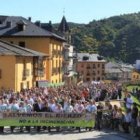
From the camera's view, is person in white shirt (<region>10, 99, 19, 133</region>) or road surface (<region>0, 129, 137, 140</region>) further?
person in white shirt (<region>10, 99, 19, 133</region>)

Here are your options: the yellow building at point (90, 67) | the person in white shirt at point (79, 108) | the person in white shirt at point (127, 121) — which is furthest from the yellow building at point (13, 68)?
the yellow building at point (90, 67)

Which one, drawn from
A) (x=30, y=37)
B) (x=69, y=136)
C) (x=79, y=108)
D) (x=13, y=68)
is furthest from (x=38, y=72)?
(x=69, y=136)

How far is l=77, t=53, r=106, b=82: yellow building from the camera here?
505 ft

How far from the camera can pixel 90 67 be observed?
510 feet

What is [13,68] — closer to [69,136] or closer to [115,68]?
[69,136]

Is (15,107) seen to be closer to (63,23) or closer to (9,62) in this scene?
(9,62)

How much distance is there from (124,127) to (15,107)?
5.65 metres

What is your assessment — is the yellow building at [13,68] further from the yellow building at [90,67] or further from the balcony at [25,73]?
the yellow building at [90,67]

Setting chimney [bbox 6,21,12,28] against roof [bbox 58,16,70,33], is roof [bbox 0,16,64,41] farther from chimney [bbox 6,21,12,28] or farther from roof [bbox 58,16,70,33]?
roof [bbox 58,16,70,33]

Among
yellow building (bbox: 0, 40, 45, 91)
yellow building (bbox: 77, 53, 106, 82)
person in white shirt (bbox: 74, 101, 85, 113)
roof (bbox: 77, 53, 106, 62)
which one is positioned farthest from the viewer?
yellow building (bbox: 77, 53, 106, 82)

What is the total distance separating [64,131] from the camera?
2678 cm

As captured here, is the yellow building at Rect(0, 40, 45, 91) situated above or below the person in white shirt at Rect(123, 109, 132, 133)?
above

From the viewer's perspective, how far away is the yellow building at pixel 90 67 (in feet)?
505

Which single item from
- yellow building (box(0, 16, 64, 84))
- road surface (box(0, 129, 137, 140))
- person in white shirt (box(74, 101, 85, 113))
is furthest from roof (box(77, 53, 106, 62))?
road surface (box(0, 129, 137, 140))
